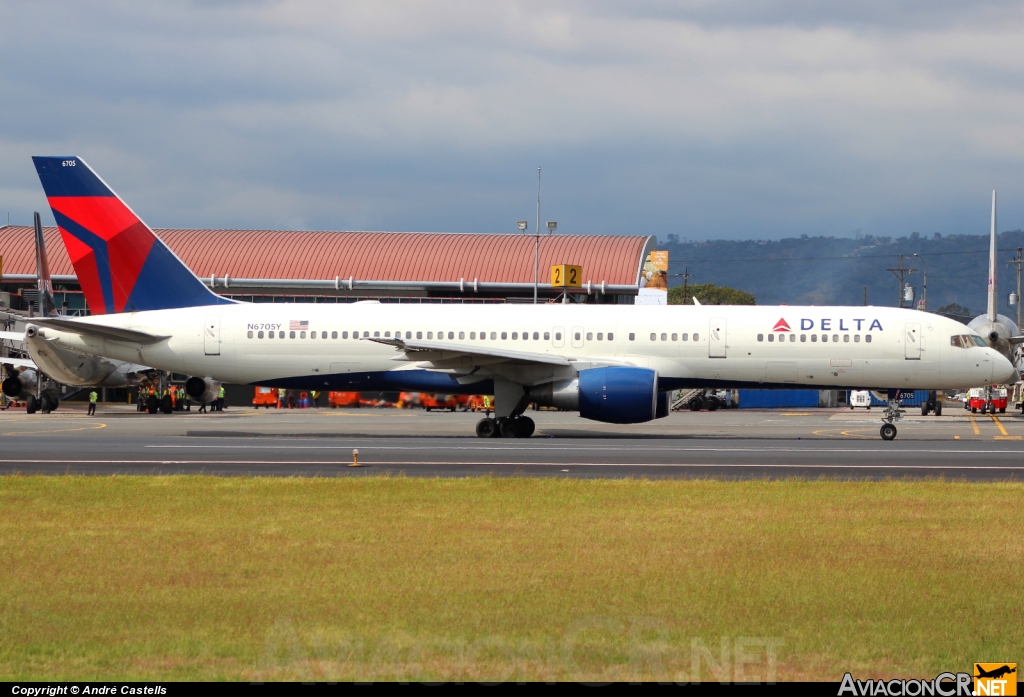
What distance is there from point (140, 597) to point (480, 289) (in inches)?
2546

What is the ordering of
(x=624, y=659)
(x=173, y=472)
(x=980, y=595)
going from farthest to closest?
(x=173, y=472), (x=980, y=595), (x=624, y=659)

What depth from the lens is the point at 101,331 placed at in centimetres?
3073

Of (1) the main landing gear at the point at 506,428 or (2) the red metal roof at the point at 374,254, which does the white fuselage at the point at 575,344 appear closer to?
(1) the main landing gear at the point at 506,428

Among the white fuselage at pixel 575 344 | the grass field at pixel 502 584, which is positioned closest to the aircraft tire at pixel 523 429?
the white fuselage at pixel 575 344

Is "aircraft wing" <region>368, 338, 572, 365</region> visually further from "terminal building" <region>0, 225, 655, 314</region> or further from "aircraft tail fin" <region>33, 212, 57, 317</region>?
"terminal building" <region>0, 225, 655, 314</region>

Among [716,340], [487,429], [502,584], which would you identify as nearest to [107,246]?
[487,429]

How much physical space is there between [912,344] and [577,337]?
954 centimetres

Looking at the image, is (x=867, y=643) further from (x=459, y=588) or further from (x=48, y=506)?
(x=48, y=506)

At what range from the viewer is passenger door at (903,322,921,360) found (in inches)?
1206

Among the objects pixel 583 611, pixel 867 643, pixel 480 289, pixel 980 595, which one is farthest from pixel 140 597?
pixel 480 289

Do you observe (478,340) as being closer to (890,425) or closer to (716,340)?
(716,340)

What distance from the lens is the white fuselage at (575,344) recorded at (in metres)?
30.6

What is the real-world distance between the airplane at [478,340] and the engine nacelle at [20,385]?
19.2 metres

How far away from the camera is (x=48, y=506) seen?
47.6 ft
